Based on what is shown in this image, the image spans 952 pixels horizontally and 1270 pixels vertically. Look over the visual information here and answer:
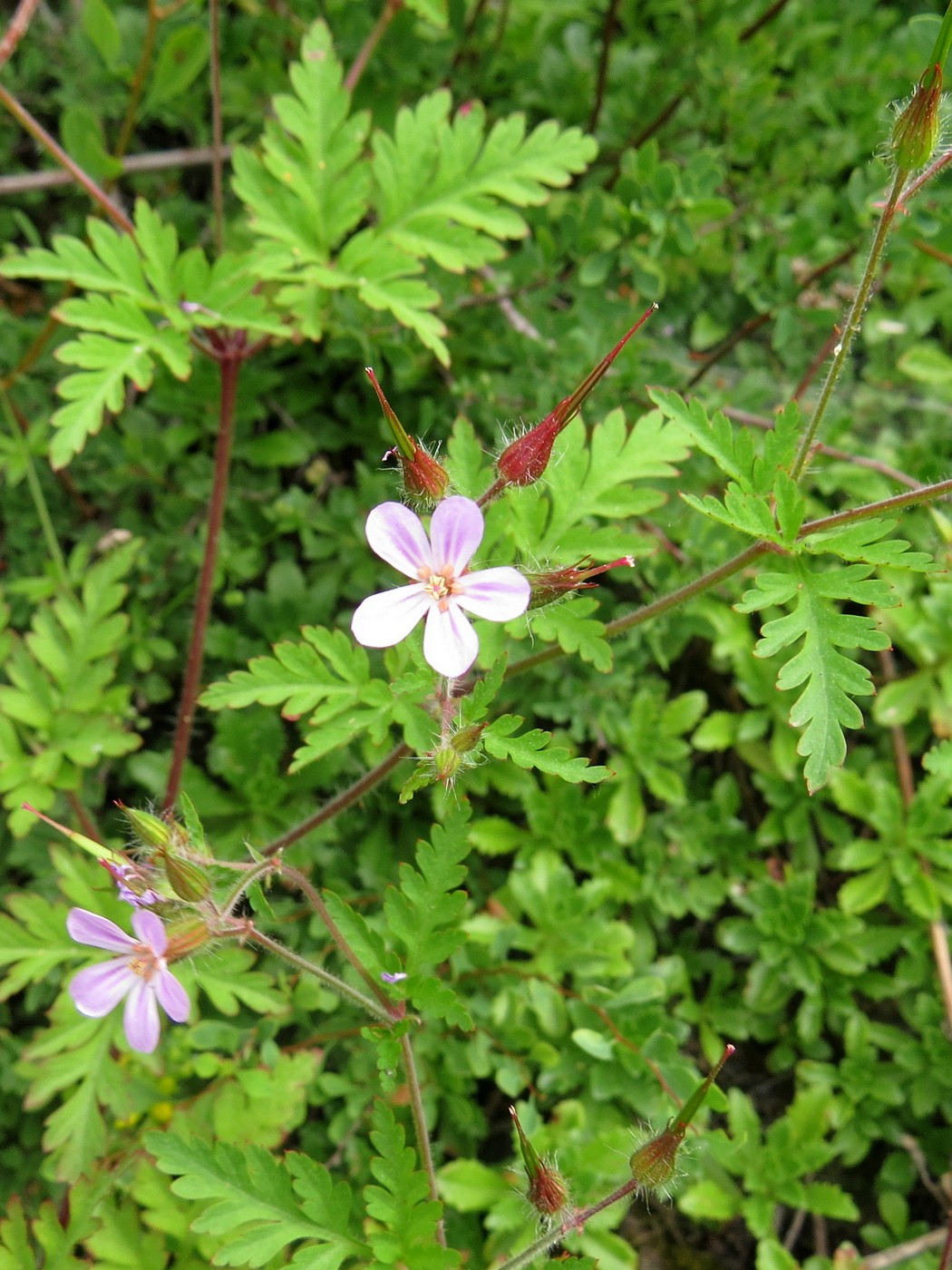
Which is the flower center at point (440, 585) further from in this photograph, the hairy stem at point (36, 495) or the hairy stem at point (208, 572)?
the hairy stem at point (36, 495)

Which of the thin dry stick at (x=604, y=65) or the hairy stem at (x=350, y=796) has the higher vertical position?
the thin dry stick at (x=604, y=65)

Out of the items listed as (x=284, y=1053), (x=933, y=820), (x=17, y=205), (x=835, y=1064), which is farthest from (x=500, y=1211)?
(x=17, y=205)

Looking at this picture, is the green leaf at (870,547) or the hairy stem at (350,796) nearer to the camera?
the green leaf at (870,547)

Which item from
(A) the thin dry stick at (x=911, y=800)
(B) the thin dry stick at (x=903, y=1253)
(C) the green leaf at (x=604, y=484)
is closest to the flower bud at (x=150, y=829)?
(C) the green leaf at (x=604, y=484)

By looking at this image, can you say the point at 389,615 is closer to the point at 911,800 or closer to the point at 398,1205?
the point at 398,1205

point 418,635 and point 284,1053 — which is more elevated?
point 418,635

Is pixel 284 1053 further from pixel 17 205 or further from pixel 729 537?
pixel 17 205
